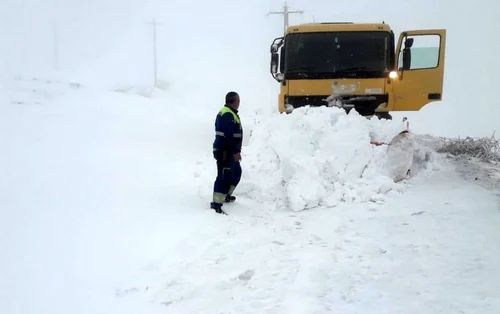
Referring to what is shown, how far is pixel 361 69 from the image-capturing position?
26.3 ft

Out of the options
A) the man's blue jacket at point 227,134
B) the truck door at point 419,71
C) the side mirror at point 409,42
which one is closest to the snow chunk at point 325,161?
the man's blue jacket at point 227,134

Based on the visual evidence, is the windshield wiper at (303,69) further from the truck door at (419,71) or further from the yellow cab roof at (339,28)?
the truck door at (419,71)

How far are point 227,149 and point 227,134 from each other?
0.75ft

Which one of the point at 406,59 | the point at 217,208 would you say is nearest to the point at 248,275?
the point at 217,208

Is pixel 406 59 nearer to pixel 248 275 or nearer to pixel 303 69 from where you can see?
pixel 303 69

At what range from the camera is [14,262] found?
363 centimetres

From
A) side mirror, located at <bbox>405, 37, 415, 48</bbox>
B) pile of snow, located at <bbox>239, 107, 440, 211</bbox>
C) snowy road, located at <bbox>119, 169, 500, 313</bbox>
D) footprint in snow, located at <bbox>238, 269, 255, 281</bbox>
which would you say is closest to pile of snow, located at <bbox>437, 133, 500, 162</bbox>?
pile of snow, located at <bbox>239, 107, 440, 211</bbox>

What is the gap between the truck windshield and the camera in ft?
26.5

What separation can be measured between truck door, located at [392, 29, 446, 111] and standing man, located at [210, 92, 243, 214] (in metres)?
4.04

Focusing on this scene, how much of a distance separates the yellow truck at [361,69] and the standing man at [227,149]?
2.79m

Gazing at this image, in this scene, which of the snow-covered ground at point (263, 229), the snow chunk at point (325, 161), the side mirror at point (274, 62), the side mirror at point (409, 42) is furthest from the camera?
the side mirror at point (274, 62)

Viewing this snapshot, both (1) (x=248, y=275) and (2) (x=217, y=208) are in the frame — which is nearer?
(1) (x=248, y=275)

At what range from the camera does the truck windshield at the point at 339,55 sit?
8062 millimetres

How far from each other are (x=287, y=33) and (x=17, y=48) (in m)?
53.5
